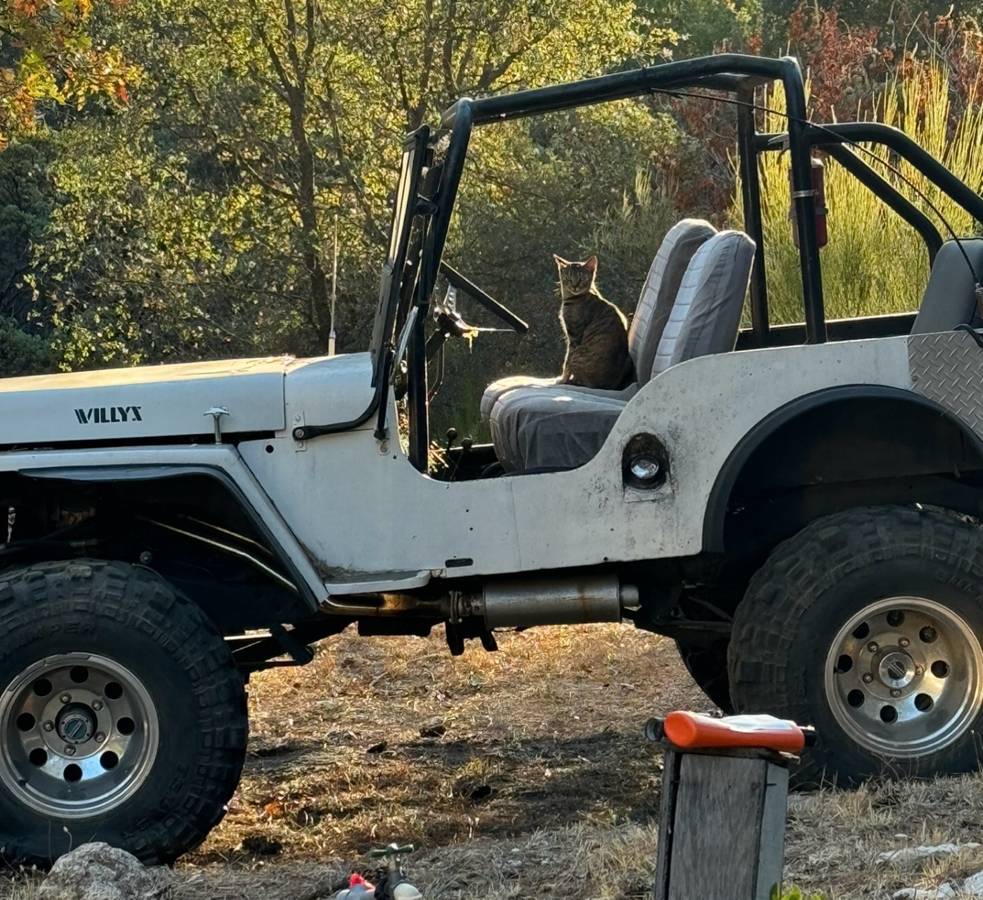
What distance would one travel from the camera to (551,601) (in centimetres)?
495

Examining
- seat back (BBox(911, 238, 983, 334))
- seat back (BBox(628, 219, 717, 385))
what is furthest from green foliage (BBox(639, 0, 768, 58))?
seat back (BBox(911, 238, 983, 334))

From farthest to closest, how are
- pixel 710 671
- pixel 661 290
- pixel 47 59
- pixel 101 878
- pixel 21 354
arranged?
pixel 21 354 → pixel 47 59 → pixel 710 671 → pixel 661 290 → pixel 101 878

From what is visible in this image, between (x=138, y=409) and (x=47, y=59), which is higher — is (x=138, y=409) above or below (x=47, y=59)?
below

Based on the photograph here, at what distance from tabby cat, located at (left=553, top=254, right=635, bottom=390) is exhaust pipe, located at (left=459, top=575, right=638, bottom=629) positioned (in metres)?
1.04

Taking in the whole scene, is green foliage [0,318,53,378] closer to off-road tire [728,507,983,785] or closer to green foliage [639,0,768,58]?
green foliage [639,0,768,58]

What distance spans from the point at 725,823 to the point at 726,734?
183 mm

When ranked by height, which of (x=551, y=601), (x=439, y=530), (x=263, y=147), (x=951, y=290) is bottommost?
(x=551, y=601)

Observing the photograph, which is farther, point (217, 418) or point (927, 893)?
point (217, 418)

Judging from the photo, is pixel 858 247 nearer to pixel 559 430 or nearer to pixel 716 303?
pixel 716 303

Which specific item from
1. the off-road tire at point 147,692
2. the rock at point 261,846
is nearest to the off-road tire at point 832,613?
the rock at point 261,846

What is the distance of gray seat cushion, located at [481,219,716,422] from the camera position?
227 inches

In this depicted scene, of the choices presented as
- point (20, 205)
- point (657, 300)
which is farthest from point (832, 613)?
point (20, 205)

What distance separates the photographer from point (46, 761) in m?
4.62

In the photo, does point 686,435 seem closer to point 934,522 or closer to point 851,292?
point 934,522
